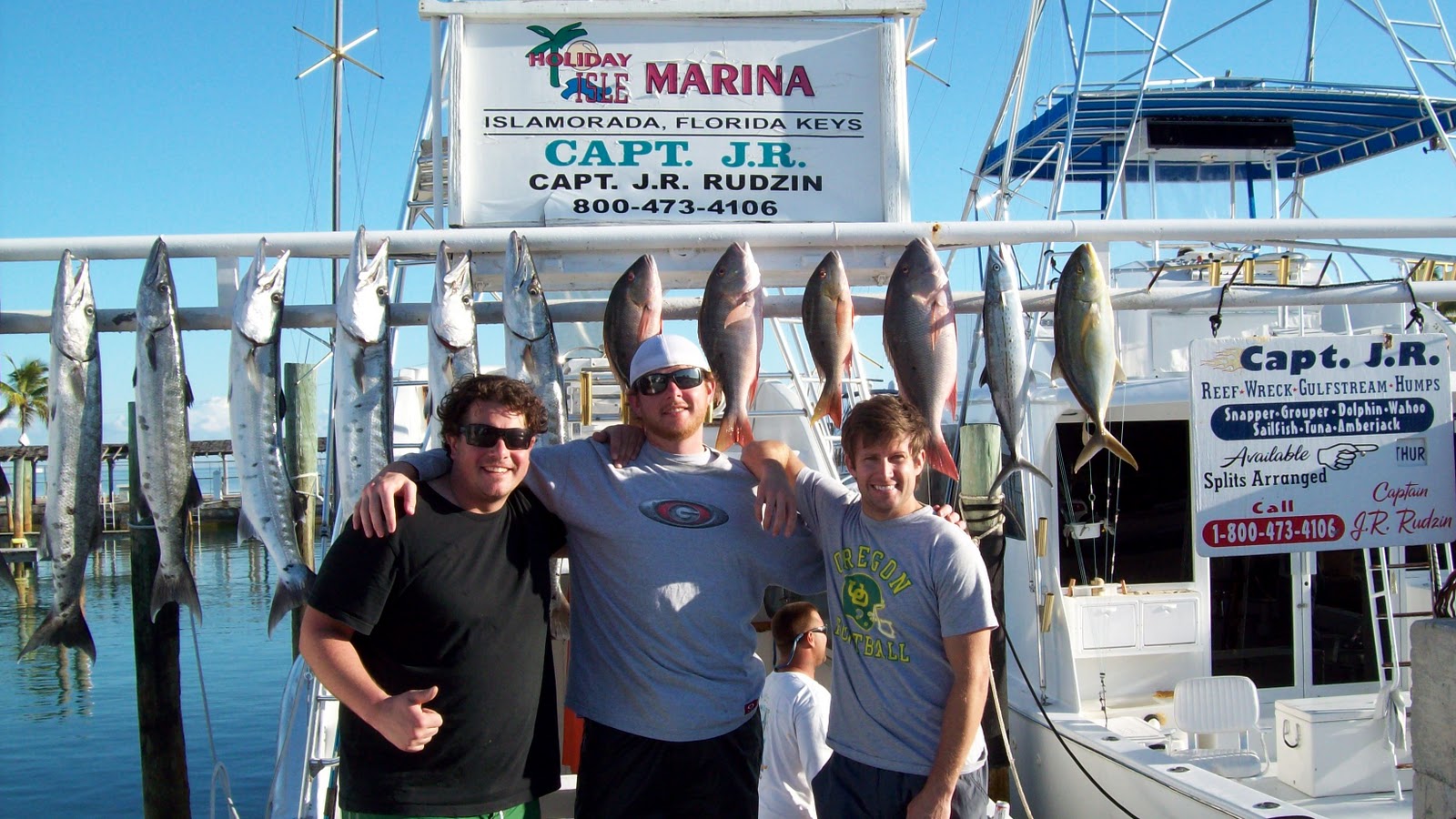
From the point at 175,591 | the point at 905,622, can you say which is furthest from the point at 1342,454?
the point at 175,591

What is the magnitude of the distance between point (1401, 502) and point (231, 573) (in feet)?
103

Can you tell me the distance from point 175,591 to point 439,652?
125cm

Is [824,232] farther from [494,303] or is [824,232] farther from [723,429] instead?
[494,303]

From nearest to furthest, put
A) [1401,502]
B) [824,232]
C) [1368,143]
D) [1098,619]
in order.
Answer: [824,232] < [1401,502] < [1098,619] < [1368,143]

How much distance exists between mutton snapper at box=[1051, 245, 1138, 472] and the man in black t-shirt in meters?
1.76

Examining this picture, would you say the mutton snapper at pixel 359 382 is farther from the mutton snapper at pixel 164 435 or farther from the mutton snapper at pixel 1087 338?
the mutton snapper at pixel 1087 338

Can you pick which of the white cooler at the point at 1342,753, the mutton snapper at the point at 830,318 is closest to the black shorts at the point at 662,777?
the mutton snapper at the point at 830,318

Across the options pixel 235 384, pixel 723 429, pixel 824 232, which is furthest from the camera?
pixel 824 232

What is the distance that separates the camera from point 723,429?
297cm

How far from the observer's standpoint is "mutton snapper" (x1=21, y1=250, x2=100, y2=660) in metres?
3.14

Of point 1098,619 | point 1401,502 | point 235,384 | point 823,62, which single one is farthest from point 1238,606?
point 235,384

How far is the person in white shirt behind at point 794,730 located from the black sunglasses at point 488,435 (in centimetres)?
194

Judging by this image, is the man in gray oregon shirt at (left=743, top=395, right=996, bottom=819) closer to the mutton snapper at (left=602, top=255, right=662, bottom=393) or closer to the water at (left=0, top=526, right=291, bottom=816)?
the mutton snapper at (left=602, top=255, right=662, bottom=393)

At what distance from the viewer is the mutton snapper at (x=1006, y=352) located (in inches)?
129
